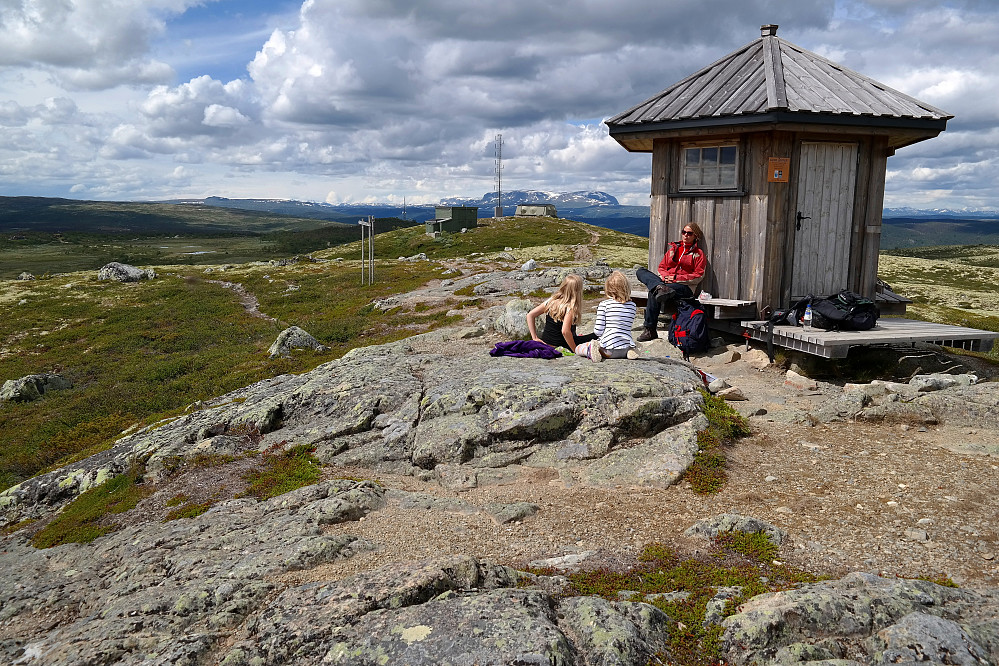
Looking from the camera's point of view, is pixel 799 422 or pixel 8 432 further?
pixel 8 432

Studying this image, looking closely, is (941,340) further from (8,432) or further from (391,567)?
(8,432)

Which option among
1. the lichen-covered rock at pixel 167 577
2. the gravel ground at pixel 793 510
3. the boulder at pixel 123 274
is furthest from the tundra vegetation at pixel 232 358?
the boulder at pixel 123 274

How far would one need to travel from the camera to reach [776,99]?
13.8 m

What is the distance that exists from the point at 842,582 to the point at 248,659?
18.5ft

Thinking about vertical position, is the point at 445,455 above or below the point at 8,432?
above

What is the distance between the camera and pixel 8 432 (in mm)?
21391

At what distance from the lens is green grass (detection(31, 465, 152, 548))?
10445 mm

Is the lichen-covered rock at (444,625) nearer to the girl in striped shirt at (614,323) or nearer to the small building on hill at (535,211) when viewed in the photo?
the girl in striped shirt at (614,323)

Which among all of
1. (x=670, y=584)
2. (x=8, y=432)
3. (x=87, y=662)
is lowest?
(x=8, y=432)

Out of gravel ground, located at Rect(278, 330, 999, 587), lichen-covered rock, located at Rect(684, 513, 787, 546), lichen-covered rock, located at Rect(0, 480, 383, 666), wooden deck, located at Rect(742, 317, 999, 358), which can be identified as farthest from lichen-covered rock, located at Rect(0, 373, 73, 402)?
lichen-covered rock, located at Rect(684, 513, 787, 546)

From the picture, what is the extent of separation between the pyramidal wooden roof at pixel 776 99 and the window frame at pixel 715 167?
34.2 inches

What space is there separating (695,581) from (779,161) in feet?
37.3

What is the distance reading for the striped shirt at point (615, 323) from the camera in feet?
39.9

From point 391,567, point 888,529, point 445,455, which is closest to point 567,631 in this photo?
point 391,567
